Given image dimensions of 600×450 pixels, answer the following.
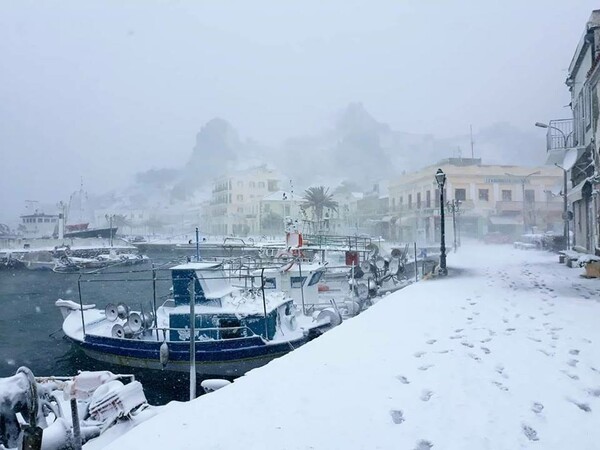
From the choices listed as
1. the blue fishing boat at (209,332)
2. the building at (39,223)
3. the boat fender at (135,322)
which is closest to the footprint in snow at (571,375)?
the blue fishing boat at (209,332)

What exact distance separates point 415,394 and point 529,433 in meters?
1.08

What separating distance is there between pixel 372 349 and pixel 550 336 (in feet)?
8.86

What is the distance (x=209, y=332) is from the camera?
1512 centimetres

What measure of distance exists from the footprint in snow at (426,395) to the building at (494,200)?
49.7 metres

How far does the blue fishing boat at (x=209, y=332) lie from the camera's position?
48.2 ft

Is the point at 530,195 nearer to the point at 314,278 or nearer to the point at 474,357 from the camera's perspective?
the point at 314,278

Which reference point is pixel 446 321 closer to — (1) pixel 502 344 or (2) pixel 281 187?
(1) pixel 502 344

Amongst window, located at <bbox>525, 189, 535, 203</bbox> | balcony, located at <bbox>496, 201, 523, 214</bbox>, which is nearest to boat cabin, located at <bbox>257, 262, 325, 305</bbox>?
balcony, located at <bbox>496, 201, 523, 214</bbox>

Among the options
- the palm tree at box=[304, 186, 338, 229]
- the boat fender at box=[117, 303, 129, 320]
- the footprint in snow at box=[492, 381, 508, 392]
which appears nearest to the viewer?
the footprint in snow at box=[492, 381, 508, 392]

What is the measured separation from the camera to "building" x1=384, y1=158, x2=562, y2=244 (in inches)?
2098

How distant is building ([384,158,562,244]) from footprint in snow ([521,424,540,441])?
50303 mm

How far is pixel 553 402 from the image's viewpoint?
445cm

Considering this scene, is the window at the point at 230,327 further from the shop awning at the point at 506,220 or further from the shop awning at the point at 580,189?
the shop awning at the point at 506,220

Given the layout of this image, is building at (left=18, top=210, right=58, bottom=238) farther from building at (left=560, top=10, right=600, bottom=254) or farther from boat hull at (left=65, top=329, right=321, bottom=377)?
building at (left=560, top=10, right=600, bottom=254)
